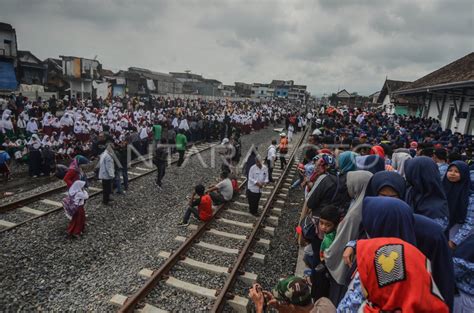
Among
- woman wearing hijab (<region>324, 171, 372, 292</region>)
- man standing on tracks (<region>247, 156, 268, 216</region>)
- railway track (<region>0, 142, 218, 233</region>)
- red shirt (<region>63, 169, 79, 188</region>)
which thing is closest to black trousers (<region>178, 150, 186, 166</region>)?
railway track (<region>0, 142, 218, 233</region>)

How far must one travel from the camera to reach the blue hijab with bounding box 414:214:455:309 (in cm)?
200

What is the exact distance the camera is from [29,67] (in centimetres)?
3466

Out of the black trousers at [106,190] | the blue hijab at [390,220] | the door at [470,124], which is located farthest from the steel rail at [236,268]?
the door at [470,124]

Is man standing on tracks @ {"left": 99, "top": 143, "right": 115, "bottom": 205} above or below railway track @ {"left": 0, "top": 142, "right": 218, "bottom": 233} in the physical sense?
above

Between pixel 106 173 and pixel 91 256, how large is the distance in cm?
280

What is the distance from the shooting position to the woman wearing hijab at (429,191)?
11.0ft

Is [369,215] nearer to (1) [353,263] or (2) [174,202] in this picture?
(1) [353,263]

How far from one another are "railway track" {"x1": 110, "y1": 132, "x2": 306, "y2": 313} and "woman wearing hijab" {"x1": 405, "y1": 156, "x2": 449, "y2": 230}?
2770mm

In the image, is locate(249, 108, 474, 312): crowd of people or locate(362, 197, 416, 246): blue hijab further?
locate(362, 197, 416, 246): blue hijab

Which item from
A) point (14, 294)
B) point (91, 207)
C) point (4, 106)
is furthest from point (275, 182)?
point (4, 106)

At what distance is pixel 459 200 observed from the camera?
388 cm

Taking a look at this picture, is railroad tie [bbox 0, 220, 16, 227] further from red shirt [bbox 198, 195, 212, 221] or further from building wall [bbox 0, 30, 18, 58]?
building wall [bbox 0, 30, 18, 58]

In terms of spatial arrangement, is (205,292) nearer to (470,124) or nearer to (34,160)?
(34,160)

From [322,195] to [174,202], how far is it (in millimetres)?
5594
